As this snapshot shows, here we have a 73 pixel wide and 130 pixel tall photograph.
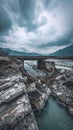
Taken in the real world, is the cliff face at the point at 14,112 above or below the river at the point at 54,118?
above

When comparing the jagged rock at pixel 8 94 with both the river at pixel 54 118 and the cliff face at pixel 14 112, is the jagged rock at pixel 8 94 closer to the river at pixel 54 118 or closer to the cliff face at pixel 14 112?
the cliff face at pixel 14 112

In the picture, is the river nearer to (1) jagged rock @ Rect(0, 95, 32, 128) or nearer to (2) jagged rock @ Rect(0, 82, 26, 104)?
(1) jagged rock @ Rect(0, 95, 32, 128)

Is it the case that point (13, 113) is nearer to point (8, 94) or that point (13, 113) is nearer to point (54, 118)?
point (8, 94)

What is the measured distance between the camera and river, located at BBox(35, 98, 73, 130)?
5.62 meters

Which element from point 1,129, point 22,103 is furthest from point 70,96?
point 1,129

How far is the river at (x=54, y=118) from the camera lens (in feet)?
18.5

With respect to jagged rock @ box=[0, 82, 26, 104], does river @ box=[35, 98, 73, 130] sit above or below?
below

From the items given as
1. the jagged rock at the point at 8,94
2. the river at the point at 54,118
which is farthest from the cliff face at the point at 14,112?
the river at the point at 54,118

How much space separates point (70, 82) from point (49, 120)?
6093 mm

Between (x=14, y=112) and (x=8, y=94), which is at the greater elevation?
(x=8, y=94)

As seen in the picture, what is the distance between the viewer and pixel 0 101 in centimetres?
487

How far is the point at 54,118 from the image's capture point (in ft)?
21.1

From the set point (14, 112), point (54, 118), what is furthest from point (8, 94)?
point (54, 118)

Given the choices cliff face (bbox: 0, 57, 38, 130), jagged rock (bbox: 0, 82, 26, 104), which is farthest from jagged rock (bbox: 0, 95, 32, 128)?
jagged rock (bbox: 0, 82, 26, 104)
